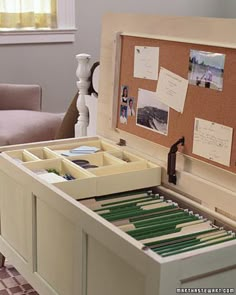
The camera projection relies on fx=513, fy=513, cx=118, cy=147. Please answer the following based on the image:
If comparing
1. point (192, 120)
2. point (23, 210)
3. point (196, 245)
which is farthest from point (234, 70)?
point (23, 210)

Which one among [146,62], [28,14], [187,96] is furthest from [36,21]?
[187,96]

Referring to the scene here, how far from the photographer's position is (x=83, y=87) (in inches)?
82.8

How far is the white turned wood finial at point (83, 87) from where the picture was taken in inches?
81.4

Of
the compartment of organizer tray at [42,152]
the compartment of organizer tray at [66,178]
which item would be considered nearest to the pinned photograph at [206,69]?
the compartment of organizer tray at [66,178]

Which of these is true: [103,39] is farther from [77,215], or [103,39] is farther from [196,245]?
[196,245]

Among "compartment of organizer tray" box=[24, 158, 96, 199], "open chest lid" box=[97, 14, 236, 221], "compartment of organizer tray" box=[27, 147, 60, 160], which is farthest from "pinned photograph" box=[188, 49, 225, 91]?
"compartment of organizer tray" box=[27, 147, 60, 160]

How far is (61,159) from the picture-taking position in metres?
1.69

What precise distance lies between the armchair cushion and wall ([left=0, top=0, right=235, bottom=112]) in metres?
0.82

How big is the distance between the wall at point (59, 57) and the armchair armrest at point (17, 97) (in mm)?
614

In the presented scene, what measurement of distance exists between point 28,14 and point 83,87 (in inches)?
79.5

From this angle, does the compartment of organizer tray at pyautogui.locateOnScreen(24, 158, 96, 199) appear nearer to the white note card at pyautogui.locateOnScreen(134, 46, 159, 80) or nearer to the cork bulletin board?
the cork bulletin board

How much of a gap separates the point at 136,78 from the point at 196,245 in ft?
2.14

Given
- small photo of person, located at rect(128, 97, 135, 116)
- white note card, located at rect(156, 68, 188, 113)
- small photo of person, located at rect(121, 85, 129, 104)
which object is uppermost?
white note card, located at rect(156, 68, 188, 113)

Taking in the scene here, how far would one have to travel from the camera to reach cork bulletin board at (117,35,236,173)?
1312 millimetres
